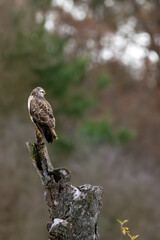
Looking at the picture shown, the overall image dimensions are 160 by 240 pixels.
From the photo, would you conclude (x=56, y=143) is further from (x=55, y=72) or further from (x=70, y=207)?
(x=70, y=207)

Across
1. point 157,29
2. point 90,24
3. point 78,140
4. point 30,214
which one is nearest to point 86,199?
point 30,214

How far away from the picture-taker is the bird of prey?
16.3 feet

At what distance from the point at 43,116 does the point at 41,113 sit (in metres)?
0.06

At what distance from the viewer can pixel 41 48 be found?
1830 cm

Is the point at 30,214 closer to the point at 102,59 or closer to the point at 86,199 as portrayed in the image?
the point at 86,199

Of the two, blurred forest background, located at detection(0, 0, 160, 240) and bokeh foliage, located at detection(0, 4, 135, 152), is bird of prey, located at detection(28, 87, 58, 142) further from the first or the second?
bokeh foliage, located at detection(0, 4, 135, 152)

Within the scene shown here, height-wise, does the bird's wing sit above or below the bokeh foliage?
below

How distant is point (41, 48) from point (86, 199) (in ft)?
47.5

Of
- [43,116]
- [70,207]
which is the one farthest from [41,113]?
[70,207]

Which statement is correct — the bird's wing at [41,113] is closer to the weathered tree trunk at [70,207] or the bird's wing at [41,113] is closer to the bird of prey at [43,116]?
the bird of prey at [43,116]

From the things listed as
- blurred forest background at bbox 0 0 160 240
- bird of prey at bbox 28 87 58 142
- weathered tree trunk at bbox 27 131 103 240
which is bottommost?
weathered tree trunk at bbox 27 131 103 240

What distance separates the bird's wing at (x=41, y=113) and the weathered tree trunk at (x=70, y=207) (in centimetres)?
60

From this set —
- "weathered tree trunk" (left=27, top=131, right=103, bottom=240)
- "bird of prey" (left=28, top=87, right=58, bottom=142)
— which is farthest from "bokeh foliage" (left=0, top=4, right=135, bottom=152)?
"weathered tree trunk" (left=27, top=131, right=103, bottom=240)

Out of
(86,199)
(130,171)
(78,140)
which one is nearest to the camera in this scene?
(86,199)
